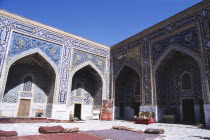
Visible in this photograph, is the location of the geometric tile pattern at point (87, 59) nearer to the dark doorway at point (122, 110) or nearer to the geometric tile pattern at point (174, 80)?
the dark doorway at point (122, 110)

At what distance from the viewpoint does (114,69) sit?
11344 millimetres

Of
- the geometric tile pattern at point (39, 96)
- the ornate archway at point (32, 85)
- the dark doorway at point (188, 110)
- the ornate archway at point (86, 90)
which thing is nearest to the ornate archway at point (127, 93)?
the ornate archway at point (86, 90)

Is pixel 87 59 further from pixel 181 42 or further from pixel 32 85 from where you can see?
pixel 181 42

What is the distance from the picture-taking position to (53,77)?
9.38m

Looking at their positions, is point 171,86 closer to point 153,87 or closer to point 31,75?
point 153,87

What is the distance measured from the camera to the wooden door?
8.73 meters

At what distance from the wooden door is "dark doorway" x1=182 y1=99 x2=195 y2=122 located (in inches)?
319

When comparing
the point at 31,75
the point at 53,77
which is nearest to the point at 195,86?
the point at 53,77

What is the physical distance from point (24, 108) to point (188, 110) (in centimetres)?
840

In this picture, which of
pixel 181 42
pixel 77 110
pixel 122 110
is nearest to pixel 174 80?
pixel 181 42

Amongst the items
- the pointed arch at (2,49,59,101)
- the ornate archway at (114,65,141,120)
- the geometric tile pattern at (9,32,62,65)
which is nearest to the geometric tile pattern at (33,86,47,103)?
the pointed arch at (2,49,59,101)

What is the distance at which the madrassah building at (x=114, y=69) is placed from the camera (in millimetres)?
7602

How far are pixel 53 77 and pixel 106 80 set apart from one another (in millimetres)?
3546

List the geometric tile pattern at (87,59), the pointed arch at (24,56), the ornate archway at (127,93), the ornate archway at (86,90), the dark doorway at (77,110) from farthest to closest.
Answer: the dark doorway at (77,110) < the ornate archway at (86,90) < the ornate archway at (127,93) < the geometric tile pattern at (87,59) < the pointed arch at (24,56)
